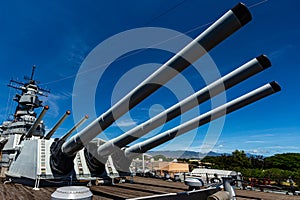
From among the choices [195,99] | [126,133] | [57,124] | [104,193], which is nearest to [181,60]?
[195,99]

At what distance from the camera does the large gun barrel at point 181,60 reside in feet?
7.58

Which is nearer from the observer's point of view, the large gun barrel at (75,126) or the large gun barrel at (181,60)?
the large gun barrel at (181,60)

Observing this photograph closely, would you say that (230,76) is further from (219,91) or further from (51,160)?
(51,160)

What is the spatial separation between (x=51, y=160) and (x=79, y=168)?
0.99 metres

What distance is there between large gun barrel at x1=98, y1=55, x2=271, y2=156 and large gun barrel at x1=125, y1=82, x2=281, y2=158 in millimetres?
758

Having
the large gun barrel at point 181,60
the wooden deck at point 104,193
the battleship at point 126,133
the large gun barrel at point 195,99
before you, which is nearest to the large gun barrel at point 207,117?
the battleship at point 126,133

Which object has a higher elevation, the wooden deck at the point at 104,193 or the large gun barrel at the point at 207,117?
the large gun barrel at the point at 207,117

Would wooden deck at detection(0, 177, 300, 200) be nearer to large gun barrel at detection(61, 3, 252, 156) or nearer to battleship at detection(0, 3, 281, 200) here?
battleship at detection(0, 3, 281, 200)

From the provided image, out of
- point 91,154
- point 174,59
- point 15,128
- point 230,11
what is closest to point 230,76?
point 174,59

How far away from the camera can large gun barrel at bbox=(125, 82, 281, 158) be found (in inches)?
152

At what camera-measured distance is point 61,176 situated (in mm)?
6852

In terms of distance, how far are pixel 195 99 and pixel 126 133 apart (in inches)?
95.6

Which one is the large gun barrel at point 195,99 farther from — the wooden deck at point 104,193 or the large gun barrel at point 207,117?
the wooden deck at point 104,193

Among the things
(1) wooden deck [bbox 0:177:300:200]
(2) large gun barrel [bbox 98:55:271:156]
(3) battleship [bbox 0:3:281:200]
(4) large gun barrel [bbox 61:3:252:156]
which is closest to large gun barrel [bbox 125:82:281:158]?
(3) battleship [bbox 0:3:281:200]
